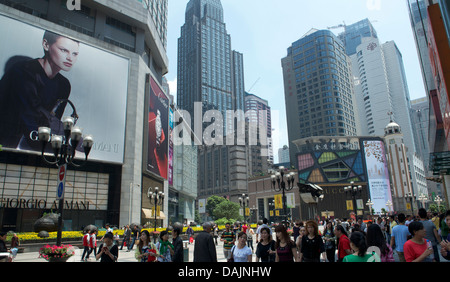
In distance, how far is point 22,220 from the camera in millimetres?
30562

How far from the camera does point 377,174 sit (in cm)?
8925

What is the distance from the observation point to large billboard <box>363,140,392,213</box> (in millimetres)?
87250

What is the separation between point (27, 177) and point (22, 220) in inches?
173

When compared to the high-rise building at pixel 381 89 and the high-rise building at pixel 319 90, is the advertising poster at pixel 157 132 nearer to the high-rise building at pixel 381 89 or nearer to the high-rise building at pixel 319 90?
the high-rise building at pixel 319 90

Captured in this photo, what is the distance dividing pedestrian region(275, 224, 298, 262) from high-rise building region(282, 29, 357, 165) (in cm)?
12521

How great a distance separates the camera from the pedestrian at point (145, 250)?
276 inches

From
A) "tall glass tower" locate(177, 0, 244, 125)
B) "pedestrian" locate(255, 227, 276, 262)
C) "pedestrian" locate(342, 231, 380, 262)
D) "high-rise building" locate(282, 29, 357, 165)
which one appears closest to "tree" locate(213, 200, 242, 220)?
"high-rise building" locate(282, 29, 357, 165)

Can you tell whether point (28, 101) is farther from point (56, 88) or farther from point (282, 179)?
point (282, 179)

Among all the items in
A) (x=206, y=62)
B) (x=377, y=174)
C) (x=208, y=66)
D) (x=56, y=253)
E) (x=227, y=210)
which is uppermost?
(x=206, y=62)

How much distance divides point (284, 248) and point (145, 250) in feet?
11.0

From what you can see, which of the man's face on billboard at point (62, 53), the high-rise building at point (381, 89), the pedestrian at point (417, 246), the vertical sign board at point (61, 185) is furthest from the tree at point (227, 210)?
the high-rise building at point (381, 89)

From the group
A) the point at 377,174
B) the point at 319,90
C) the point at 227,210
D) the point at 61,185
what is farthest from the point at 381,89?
the point at 61,185
